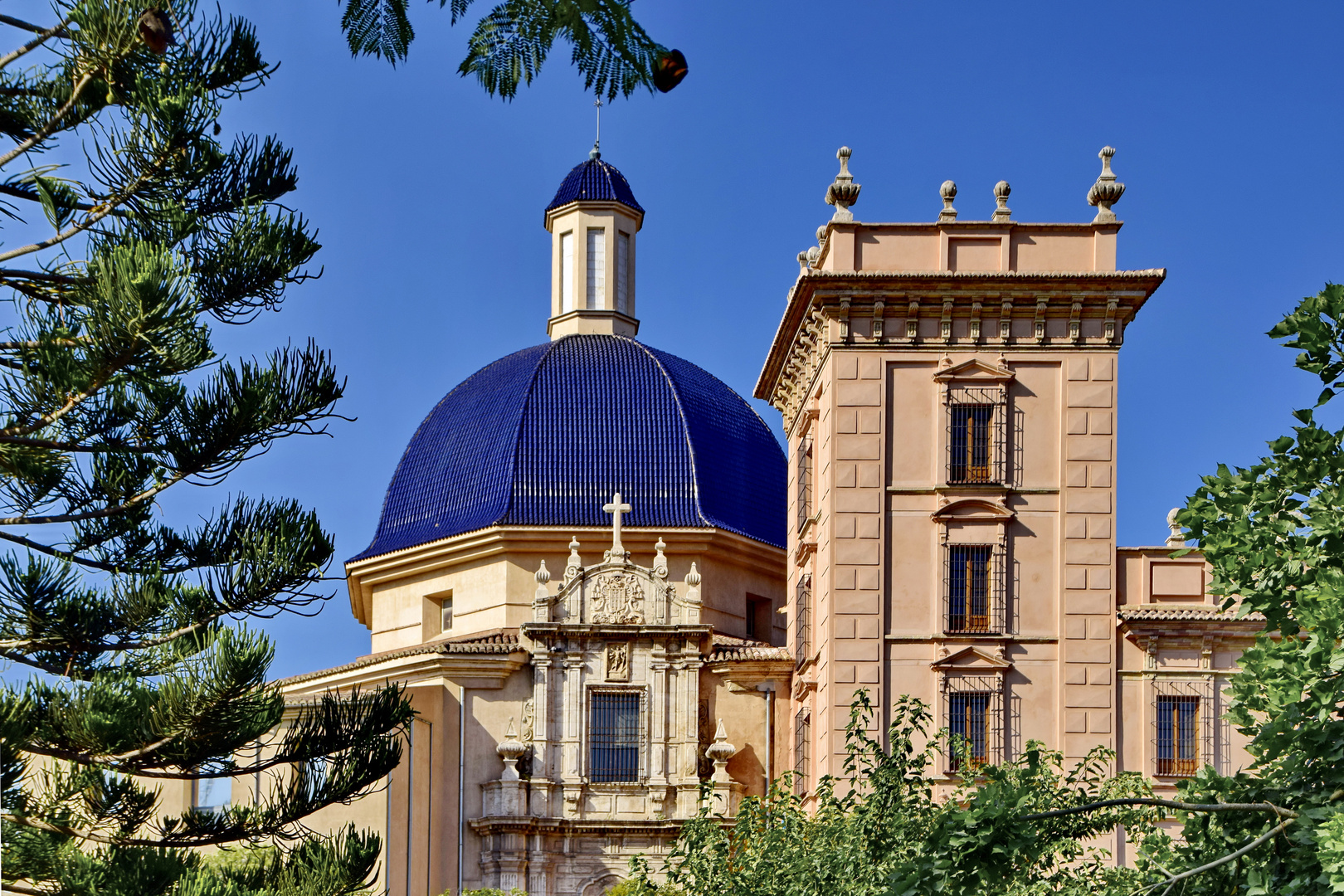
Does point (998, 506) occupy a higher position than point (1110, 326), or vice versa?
point (1110, 326)

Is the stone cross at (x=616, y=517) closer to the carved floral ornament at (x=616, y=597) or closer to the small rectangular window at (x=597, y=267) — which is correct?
the carved floral ornament at (x=616, y=597)

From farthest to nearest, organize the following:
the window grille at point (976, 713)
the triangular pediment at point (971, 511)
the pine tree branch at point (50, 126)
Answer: the triangular pediment at point (971, 511) < the window grille at point (976, 713) < the pine tree branch at point (50, 126)

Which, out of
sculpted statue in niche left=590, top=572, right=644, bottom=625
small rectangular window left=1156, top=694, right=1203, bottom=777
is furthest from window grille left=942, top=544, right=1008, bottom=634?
sculpted statue in niche left=590, top=572, right=644, bottom=625

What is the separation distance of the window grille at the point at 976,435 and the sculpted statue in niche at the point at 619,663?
9.07 m

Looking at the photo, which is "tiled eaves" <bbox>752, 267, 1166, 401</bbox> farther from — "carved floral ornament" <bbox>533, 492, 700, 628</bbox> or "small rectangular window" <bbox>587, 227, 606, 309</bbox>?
"small rectangular window" <bbox>587, 227, 606, 309</bbox>

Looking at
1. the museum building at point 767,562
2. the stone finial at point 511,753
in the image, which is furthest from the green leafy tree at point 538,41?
the stone finial at point 511,753

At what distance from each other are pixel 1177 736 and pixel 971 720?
3.42 metres

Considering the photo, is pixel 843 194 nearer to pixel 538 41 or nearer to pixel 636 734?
pixel 636 734

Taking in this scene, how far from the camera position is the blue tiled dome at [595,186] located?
48.1m

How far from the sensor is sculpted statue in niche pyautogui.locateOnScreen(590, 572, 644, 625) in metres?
39.2

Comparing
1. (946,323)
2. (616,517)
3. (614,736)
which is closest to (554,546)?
(616,517)

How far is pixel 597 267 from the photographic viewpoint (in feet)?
157

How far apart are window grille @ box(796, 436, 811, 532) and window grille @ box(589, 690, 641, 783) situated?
17.7 ft

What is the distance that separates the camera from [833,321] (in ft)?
108
